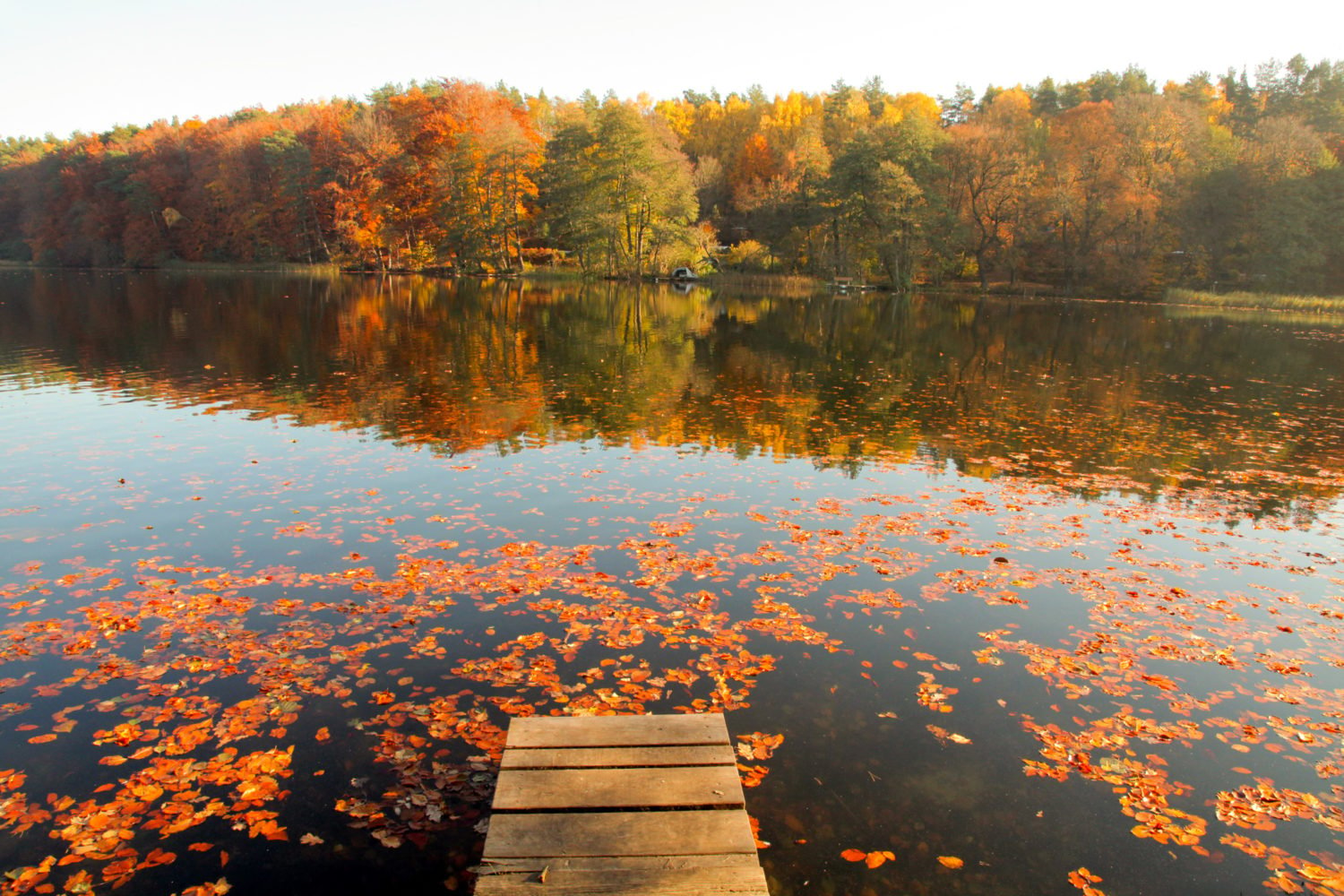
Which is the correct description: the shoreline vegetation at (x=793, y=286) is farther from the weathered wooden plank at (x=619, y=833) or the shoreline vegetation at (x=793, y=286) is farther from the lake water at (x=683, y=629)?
the weathered wooden plank at (x=619, y=833)

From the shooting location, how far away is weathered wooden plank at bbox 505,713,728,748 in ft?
13.2

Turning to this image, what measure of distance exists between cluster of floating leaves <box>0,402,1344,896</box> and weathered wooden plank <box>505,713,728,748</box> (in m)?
0.75

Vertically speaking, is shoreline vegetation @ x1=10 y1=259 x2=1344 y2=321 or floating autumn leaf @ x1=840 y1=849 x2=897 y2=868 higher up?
shoreline vegetation @ x1=10 y1=259 x2=1344 y2=321

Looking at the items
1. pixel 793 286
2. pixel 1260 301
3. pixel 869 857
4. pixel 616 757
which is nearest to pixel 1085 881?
pixel 869 857

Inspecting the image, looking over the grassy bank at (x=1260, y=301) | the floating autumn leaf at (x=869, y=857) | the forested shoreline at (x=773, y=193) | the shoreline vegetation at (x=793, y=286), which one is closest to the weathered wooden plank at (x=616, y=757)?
the floating autumn leaf at (x=869, y=857)

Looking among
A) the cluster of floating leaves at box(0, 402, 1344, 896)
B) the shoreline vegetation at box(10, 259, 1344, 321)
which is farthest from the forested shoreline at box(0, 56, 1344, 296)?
the cluster of floating leaves at box(0, 402, 1344, 896)

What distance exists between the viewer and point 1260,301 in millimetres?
59344

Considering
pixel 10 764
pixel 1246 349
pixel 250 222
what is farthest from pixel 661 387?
pixel 250 222

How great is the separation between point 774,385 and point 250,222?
82.8 metres

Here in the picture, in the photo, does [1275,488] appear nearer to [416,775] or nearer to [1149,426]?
[1149,426]

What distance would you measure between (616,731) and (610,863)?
3.16ft

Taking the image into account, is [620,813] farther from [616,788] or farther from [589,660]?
[589,660]

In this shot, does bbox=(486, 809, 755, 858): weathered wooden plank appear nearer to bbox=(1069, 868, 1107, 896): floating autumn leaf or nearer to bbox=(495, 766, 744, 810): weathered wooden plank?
bbox=(495, 766, 744, 810): weathered wooden plank

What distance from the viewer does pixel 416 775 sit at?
4801 millimetres
